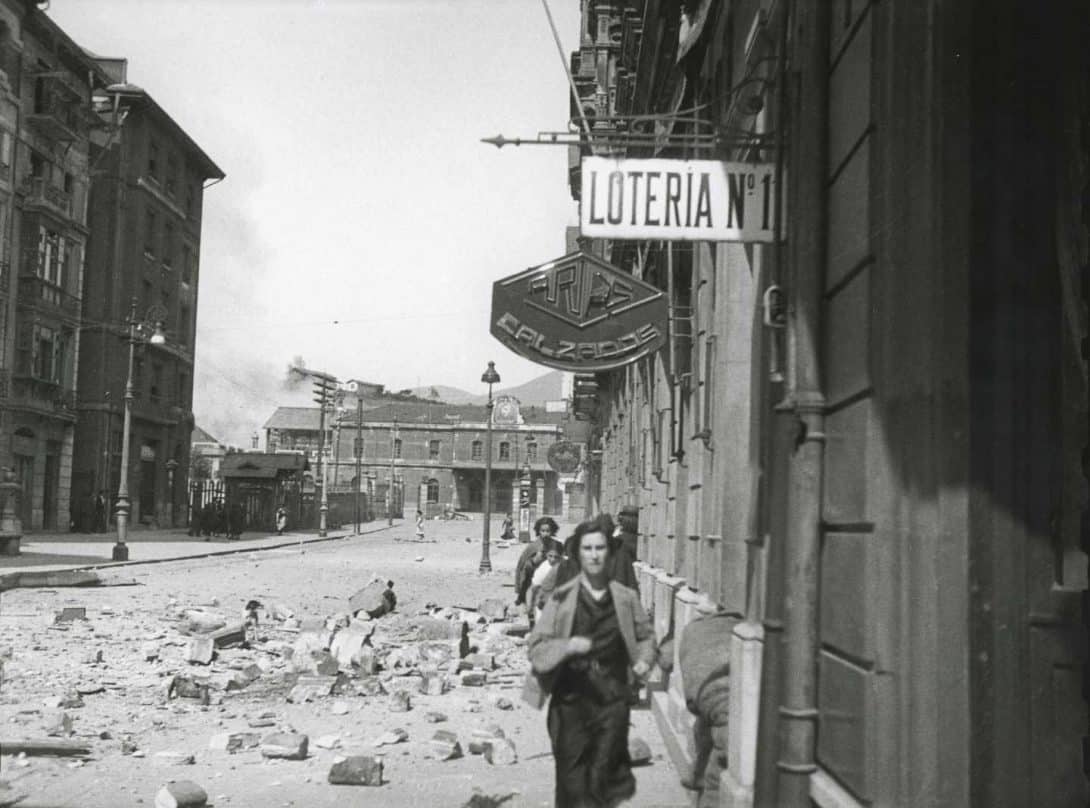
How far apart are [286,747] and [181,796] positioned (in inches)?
55.8

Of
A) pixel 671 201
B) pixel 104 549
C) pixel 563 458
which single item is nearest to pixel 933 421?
pixel 671 201

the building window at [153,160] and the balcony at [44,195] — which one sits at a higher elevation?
the building window at [153,160]

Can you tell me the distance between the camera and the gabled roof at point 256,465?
50.9 m

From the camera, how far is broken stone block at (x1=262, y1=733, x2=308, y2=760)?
7.64m

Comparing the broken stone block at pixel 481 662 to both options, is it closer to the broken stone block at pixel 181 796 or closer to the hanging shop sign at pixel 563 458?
the broken stone block at pixel 181 796

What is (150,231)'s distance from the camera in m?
49.8

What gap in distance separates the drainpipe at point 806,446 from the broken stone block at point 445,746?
3.67 meters

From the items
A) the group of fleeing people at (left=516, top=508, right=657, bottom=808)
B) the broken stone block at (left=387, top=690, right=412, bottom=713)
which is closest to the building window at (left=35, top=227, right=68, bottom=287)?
the broken stone block at (left=387, top=690, right=412, bottom=713)

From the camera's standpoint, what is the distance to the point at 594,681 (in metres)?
5.26

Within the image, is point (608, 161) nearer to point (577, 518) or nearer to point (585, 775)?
point (585, 775)

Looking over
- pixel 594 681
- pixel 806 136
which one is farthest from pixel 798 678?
pixel 806 136

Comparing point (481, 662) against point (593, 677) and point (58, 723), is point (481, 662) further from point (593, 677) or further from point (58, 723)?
point (593, 677)

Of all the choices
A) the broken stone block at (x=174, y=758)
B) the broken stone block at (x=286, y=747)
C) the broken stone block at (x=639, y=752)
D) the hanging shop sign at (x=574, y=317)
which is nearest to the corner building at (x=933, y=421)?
the hanging shop sign at (x=574, y=317)

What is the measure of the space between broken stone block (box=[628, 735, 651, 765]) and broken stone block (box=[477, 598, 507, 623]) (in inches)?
361
